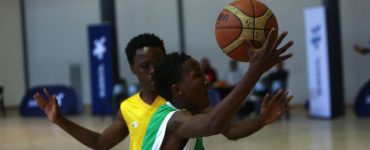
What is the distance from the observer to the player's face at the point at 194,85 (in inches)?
96.2

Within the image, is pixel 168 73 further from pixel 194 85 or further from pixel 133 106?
pixel 133 106

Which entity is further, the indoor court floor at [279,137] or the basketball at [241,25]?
the indoor court floor at [279,137]

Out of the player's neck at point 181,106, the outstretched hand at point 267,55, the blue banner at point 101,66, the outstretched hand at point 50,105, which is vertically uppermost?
the outstretched hand at point 267,55

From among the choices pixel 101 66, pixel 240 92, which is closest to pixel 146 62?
pixel 240 92

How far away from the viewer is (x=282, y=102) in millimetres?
2648

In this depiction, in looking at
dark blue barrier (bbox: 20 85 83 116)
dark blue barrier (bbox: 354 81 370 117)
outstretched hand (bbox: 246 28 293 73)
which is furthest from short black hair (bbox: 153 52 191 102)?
dark blue barrier (bbox: 20 85 83 116)

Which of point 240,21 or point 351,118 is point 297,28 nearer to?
point 351,118

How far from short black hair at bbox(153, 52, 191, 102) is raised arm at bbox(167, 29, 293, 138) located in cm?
21

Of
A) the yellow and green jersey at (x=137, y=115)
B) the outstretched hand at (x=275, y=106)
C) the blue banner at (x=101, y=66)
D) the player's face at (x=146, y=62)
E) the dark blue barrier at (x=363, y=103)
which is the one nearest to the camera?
the outstretched hand at (x=275, y=106)

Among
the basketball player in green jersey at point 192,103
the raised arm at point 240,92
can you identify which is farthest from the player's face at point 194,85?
the raised arm at point 240,92

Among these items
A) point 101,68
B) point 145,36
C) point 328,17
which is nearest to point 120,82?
point 101,68

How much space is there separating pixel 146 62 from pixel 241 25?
543mm

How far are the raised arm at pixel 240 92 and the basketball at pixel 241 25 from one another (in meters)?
0.58

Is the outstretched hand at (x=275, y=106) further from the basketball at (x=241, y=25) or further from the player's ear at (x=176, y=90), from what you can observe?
the player's ear at (x=176, y=90)
